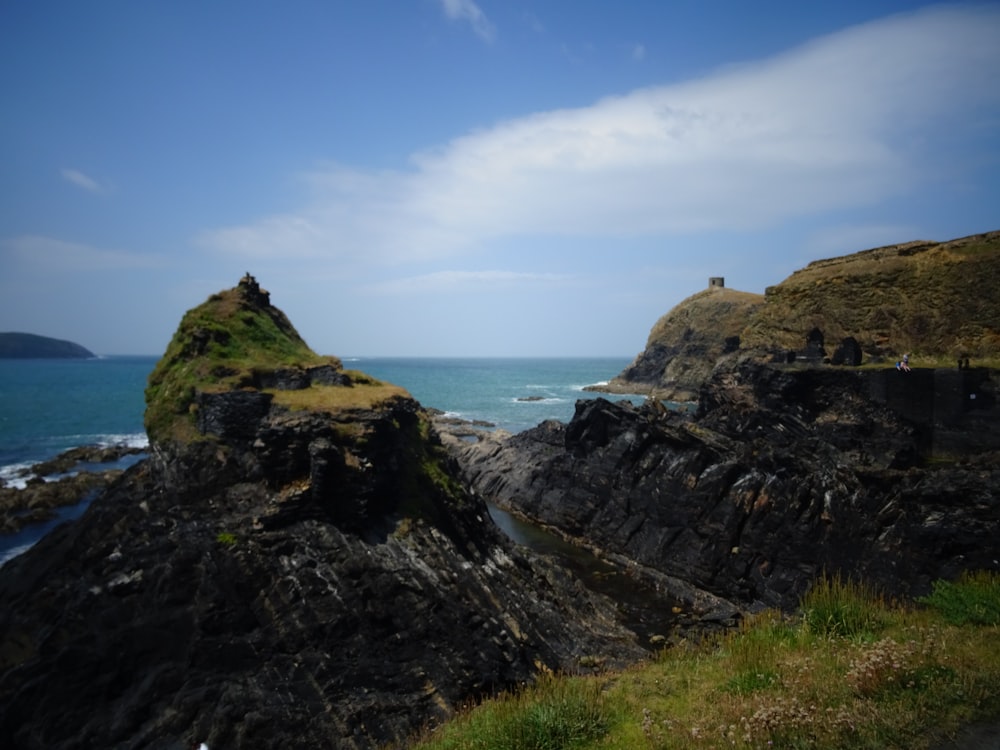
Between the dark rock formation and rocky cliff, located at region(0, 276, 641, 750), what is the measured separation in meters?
7.92

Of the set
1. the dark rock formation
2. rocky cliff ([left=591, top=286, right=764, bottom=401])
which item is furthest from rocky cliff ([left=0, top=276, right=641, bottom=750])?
rocky cliff ([left=591, top=286, right=764, bottom=401])

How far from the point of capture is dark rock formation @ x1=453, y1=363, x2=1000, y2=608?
2138cm

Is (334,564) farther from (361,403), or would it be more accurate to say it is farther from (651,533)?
(651,533)

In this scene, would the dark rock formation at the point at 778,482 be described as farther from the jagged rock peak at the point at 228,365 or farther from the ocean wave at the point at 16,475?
the ocean wave at the point at 16,475

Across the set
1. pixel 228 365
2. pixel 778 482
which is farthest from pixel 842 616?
pixel 228 365

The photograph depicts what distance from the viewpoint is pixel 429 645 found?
14859 mm

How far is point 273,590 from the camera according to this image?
48.1ft

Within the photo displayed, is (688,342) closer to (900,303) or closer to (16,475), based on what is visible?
(900,303)

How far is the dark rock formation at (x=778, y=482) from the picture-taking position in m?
21.4

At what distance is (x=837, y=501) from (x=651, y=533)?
31.2ft

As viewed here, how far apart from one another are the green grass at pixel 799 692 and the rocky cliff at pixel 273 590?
4484 mm

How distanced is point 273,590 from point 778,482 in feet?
77.3

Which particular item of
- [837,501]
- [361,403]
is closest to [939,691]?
[361,403]

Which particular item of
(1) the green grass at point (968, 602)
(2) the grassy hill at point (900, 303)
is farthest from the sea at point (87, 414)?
(1) the green grass at point (968, 602)
